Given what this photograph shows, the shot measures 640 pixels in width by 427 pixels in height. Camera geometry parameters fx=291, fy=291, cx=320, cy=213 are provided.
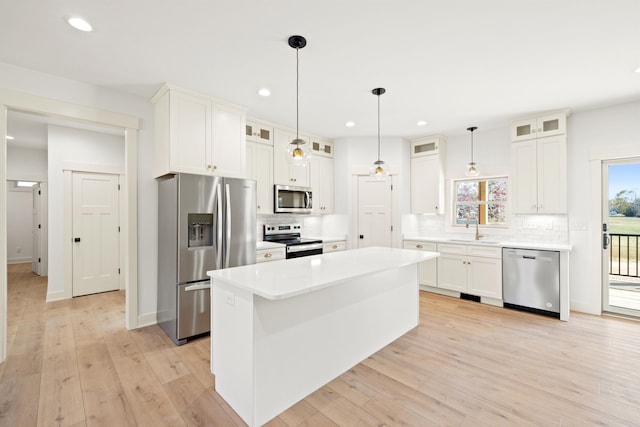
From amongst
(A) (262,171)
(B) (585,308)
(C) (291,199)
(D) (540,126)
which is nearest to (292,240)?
(C) (291,199)

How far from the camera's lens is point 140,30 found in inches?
85.9

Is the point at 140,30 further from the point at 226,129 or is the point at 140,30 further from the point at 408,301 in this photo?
the point at 408,301

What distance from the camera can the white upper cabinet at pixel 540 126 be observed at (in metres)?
3.87

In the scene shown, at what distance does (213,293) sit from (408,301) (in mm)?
2145

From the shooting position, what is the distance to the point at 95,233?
16.0 ft

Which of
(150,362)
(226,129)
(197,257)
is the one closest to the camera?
(150,362)

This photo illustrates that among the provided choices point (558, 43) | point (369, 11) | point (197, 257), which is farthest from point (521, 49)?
point (197, 257)

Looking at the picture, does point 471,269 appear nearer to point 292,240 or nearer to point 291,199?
point 292,240

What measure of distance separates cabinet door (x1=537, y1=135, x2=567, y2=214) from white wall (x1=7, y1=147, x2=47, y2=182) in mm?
8864

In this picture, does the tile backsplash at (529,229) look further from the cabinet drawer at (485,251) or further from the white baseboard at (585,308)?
the white baseboard at (585,308)

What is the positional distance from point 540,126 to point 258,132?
398 centimetres

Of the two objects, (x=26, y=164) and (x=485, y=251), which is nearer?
(x=485, y=251)

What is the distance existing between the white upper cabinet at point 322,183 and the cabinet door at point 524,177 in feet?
9.39

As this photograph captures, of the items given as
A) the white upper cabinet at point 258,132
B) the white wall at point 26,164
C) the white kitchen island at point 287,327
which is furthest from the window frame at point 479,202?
the white wall at point 26,164
